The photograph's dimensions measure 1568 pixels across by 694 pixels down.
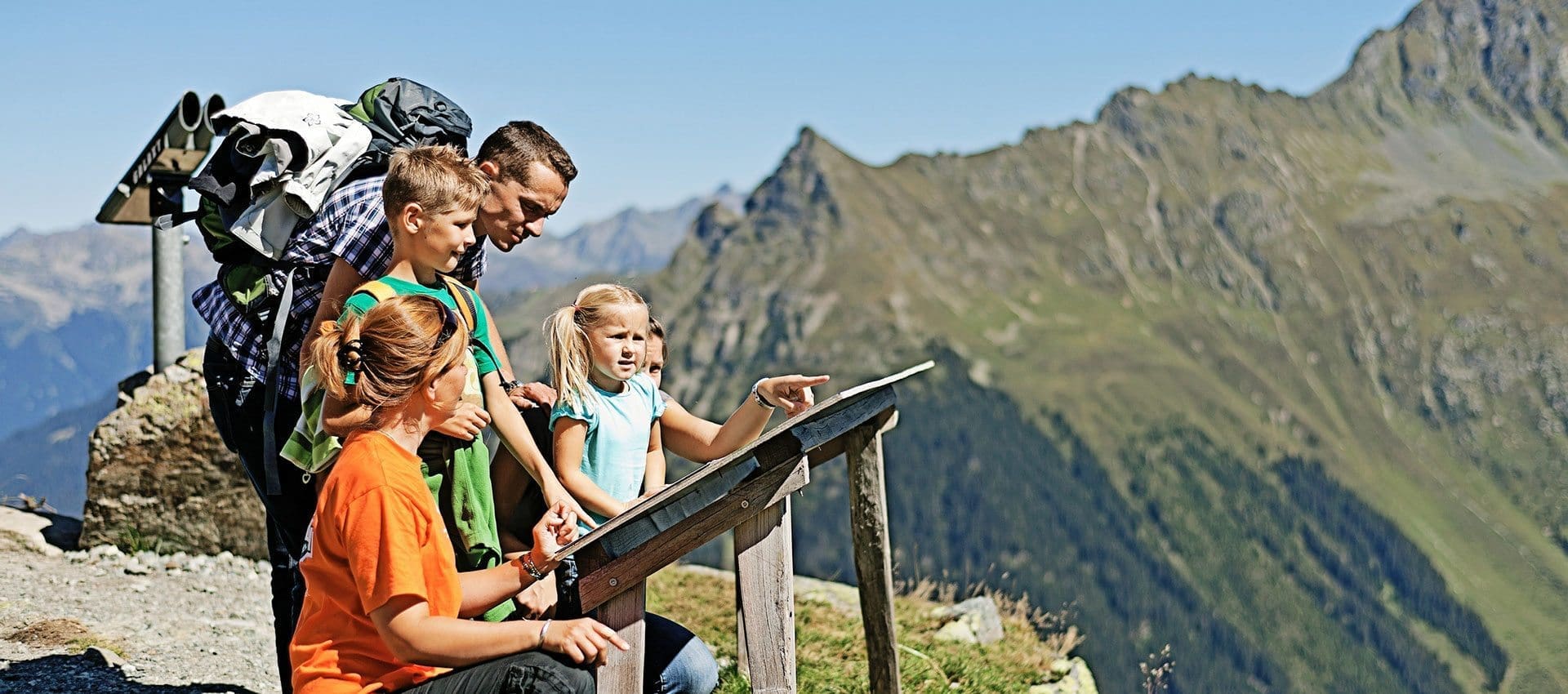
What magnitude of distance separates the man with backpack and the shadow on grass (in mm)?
2348

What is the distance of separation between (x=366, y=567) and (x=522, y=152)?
1970mm

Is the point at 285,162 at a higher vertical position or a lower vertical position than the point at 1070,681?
higher

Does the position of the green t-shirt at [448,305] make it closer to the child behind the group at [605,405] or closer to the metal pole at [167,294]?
the child behind the group at [605,405]

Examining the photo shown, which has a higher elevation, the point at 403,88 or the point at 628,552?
the point at 403,88

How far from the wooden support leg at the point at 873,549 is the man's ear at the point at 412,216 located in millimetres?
2015

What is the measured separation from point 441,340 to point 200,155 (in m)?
7.56

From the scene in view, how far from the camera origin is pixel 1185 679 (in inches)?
6762

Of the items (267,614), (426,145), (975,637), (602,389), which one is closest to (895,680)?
(602,389)

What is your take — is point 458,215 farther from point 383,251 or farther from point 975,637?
point 975,637

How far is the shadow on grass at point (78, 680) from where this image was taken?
6.98 meters

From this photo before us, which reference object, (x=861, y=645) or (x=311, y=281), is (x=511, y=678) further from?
(x=861, y=645)

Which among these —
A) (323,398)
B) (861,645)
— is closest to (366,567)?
(323,398)

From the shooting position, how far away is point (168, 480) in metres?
10.8

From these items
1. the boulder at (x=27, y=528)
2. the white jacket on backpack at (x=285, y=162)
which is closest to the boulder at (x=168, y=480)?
the boulder at (x=27, y=528)
